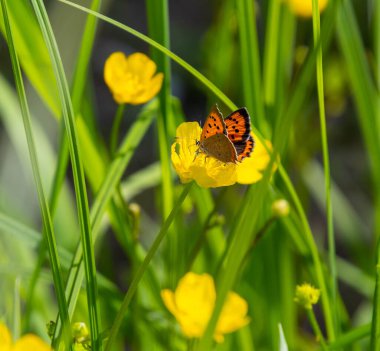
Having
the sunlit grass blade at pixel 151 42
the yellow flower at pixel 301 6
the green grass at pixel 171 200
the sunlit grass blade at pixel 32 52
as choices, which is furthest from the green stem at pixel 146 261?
the yellow flower at pixel 301 6

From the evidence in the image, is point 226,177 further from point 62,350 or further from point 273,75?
point 273,75

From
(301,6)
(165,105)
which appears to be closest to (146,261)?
(165,105)

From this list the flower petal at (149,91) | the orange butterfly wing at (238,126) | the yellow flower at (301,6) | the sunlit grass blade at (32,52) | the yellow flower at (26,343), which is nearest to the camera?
the yellow flower at (26,343)

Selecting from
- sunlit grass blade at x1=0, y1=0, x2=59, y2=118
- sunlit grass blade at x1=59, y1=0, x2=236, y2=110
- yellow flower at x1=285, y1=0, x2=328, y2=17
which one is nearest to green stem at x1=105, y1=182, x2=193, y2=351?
sunlit grass blade at x1=59, y1=0, x2=236, y2=110

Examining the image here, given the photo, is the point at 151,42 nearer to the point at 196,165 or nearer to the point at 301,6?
the point at 196,165

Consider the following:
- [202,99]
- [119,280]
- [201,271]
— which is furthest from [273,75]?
→ [202,99]

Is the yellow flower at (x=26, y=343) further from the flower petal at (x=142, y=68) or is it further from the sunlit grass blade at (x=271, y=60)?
the sunlit grass blade at (x=271, y=60)

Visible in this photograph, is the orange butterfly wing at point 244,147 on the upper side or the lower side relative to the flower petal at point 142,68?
lower
